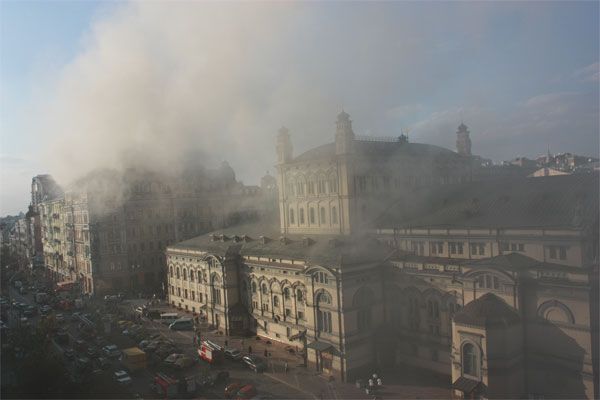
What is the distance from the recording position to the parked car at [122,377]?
28.4 m

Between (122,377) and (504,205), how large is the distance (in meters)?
26.6

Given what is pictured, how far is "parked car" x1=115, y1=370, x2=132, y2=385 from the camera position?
28.4 metres

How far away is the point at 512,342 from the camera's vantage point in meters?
24.2

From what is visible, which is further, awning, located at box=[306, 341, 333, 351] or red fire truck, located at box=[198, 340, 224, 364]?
red fire truck, located at box=[198, 340, 224, 364]

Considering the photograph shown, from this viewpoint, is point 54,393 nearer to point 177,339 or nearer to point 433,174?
point 177,339

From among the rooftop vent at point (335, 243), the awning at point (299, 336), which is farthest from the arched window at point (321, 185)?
the awning at point (299, 336)

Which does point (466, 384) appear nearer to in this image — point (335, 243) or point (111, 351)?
point (335, 243)

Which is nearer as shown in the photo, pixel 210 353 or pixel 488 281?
pixel 488 281

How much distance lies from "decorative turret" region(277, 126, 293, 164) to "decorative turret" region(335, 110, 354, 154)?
6.60m

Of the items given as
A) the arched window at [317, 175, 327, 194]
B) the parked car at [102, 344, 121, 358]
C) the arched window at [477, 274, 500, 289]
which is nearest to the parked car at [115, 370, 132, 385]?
the parked car at [102, 344, 121, 358]

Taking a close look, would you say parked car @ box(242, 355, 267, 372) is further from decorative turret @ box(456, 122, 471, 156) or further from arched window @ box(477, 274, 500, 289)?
decorative turret @ box(456, 122, 471, 156)

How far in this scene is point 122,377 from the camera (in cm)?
2903

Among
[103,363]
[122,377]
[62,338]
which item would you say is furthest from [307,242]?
[62,338]

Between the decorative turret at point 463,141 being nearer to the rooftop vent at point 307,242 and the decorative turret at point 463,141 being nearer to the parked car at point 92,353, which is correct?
the rooftop vent at point 307,242
